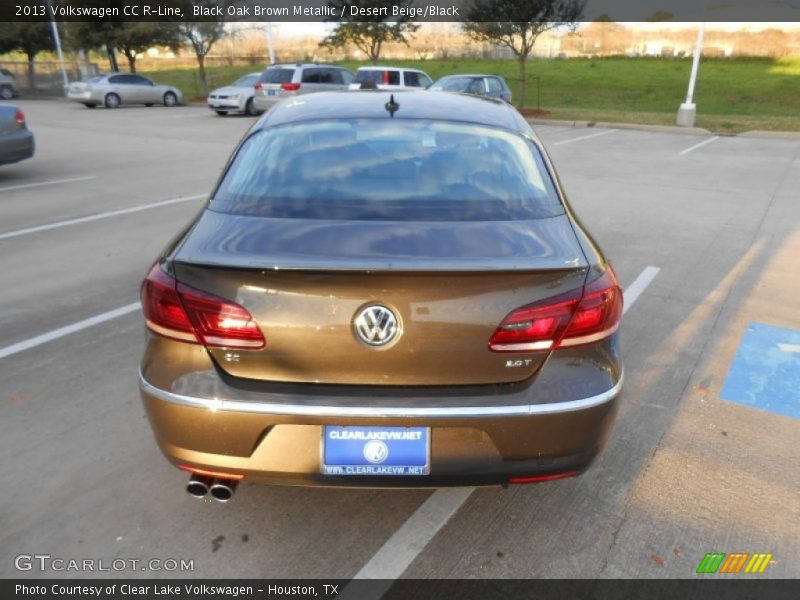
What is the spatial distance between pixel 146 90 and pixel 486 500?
28.1 m

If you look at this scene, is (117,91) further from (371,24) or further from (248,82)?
(371,24)

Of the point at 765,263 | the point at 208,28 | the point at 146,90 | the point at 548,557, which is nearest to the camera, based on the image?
the point at 548,557

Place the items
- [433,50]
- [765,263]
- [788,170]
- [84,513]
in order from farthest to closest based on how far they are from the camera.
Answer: [433,50] < [788,170] < [765,263] < [84,513]

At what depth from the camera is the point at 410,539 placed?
96.3 inches

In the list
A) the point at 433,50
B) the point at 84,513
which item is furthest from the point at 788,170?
the point at 433,50

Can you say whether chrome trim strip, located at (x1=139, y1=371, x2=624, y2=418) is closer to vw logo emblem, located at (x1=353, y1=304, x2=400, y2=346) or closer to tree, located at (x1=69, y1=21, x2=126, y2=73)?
vw logo emblem, located at (x1=353, y1=304, x2=400, y2=346)

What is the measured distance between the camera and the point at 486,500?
2.67 m

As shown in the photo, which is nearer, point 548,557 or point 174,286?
point 174,286

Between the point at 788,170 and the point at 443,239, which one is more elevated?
the point at 443,239

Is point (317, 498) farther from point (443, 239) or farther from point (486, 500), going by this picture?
point (443, 239)

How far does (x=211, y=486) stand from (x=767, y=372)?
3.40 m

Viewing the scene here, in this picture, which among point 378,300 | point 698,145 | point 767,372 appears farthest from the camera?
point 698,145

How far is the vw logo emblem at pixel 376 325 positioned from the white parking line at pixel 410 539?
0.89 m

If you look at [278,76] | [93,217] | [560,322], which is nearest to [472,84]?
[278,76]
